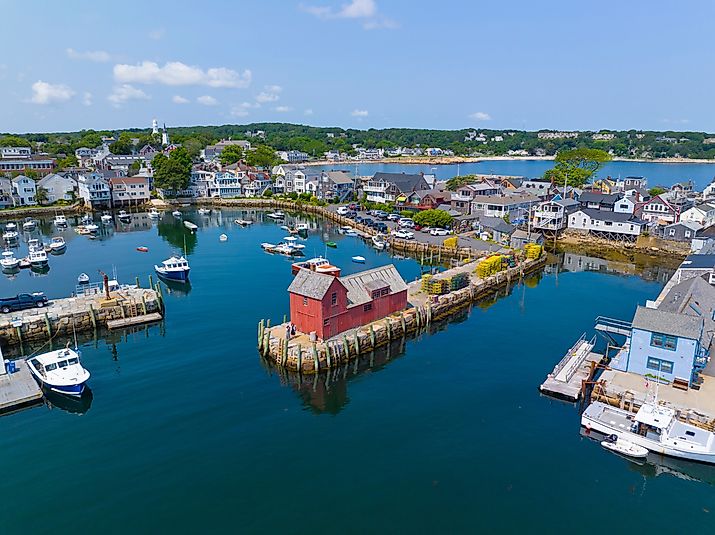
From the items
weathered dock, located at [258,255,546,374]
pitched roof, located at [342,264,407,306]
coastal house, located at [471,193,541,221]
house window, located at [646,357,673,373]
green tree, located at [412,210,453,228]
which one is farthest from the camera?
coastal house, located at [471,193,541,221]

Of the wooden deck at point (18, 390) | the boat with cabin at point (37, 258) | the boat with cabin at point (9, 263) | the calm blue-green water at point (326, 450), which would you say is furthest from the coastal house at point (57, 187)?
the wooden deck at point (18, 390)

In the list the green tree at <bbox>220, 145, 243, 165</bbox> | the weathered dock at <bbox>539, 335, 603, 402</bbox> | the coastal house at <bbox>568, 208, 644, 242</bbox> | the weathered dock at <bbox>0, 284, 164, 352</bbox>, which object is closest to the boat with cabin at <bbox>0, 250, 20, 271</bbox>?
the weathered dock at <bbox>0, 284, 164, 352</bbox>

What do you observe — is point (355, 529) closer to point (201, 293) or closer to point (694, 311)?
point (694, 311)

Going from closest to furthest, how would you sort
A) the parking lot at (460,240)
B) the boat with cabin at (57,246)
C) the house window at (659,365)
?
the house window at (659,365) < the parking lot at (460,240) < the boat with cabin at (57,246)

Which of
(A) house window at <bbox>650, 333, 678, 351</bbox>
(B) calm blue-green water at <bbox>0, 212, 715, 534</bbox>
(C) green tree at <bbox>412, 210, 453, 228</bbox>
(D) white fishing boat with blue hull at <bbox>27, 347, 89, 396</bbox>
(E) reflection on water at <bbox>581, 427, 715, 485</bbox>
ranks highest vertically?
(C) green tree at <bbox>412, 210, 453, 228</bbox>

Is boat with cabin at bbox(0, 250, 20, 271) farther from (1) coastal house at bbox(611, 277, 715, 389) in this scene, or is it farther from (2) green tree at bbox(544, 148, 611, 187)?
(2) green tree at bbox(544, 148, 611, 187)

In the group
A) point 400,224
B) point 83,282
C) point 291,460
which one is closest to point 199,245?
point 83,282

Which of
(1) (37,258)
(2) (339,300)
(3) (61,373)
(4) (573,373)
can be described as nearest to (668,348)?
(4) (573,373)

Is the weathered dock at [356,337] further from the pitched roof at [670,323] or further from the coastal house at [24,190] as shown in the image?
the coastal house at [24,190]
